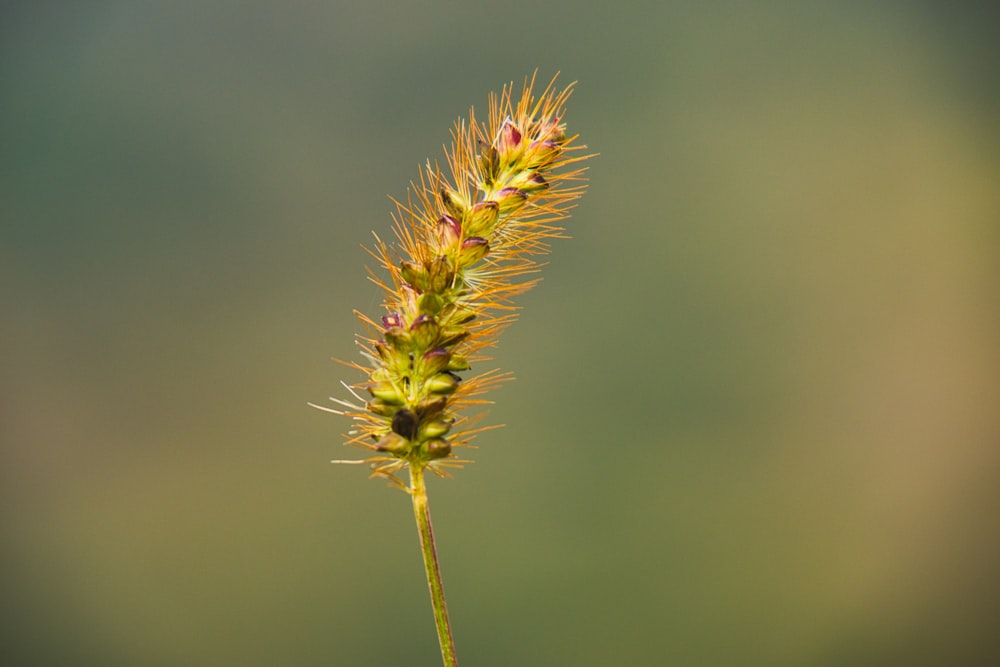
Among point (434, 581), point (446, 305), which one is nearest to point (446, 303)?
point (446, 305)

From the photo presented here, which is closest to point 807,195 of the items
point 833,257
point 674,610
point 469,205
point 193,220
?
point 833,257

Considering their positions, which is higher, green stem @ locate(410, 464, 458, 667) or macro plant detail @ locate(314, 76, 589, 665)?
macro plant detail @ locate(314, 76, 589, 665)

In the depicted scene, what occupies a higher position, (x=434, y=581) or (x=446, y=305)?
(x=446, y=305)

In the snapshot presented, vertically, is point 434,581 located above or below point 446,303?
below

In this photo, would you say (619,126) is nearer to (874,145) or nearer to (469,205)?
(874,145)

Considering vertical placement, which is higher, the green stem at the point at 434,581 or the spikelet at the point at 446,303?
the spikelet at the point at 446,303

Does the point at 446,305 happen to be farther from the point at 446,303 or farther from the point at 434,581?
the point at 434,581

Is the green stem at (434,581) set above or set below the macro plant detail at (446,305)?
below

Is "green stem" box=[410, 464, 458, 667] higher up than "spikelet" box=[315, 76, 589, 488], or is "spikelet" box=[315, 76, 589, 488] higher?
"spikelet" box=[315, 76, 589, 488]
